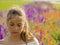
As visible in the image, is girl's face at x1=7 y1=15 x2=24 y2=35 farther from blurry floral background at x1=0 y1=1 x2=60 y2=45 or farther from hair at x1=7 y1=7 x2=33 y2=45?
blurry floral background at x1=0 y1=1 x2=60 y2=45

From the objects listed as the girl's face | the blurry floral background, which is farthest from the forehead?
the blurry floral background

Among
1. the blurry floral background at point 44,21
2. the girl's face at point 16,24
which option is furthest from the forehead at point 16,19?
the blurry floral background at point 44,21

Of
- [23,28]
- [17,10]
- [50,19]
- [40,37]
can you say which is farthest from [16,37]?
[50,19]

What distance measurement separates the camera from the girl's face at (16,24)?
126 centimetres

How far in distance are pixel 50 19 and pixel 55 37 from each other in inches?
9.1

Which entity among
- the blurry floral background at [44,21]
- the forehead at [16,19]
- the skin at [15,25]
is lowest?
the blurry floral background at [44,21]

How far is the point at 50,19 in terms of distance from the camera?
7.58ft

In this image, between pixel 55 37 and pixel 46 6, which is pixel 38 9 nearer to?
pixel 46 6

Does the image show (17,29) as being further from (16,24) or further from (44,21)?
(44,21)

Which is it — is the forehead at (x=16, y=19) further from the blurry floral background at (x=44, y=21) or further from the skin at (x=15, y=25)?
the blurry floral background at (x=44, y=21)

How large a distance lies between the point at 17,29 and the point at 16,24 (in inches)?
1.4

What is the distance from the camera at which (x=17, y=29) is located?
4.14 ft

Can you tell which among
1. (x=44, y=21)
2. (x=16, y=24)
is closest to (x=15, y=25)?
(x=16, y=24)

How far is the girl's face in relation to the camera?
49.5 inches
